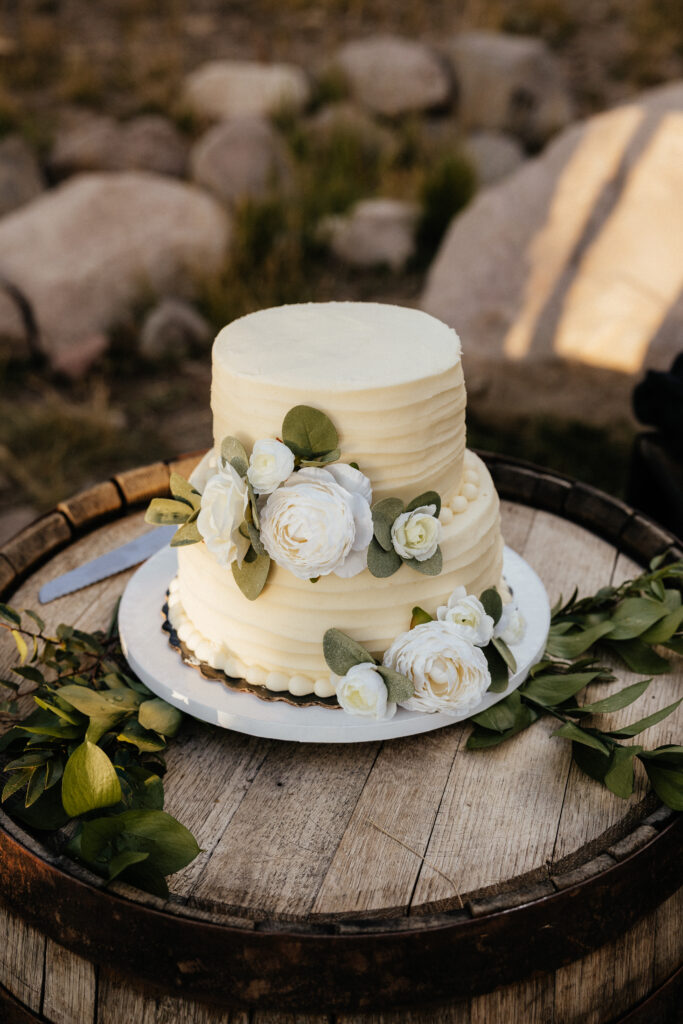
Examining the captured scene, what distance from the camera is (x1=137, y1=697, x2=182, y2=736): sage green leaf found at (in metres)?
1.30

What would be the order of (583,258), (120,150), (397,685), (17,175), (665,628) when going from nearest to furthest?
(397,685)
(665,628)
(583,258)
(17,175)
(120,150)

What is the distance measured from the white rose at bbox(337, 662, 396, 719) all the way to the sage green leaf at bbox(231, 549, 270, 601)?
0.17 m

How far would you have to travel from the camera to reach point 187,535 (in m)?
1.24

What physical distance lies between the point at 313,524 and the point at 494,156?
5430 millimetres

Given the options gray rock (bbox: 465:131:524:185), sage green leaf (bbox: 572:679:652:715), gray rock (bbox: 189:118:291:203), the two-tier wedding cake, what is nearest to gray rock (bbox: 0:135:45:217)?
gray rock (bbox: 189:118:291:203)

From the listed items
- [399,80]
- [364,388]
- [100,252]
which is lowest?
[100,252]

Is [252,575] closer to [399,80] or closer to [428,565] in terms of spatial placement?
[428,565]

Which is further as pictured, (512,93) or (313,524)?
(512,93)

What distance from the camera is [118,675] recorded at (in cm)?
139

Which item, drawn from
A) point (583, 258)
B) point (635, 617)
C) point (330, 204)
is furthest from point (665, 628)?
point (330, 204)

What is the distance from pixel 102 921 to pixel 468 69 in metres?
6.82

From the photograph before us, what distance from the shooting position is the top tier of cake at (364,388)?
116 centimetres

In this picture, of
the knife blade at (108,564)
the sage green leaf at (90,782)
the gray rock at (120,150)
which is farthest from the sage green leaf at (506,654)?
the gray rock at (120,150)

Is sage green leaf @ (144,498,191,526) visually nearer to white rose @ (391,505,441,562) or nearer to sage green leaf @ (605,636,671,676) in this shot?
white rose @ (391,505,441,562)
